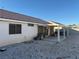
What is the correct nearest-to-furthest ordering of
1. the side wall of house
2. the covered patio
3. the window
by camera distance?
the side wall of house → the window → the covered patio

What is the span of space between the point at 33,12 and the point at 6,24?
29863mm

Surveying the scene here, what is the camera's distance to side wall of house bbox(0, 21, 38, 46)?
44.1 feet

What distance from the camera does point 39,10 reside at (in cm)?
4294

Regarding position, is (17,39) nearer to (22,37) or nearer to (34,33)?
(22,37)

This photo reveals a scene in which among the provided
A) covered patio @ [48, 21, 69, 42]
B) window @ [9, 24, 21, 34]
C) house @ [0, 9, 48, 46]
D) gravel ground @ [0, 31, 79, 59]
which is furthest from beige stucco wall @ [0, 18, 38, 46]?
covered patio @ [48, 21, 69, 42]

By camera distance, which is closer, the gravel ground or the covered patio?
the gravel ground

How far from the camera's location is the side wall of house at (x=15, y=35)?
44.1 feet

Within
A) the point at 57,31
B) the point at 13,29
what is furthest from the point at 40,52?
the point at 57,31

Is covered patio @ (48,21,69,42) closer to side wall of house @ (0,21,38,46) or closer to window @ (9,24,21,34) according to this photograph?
side wall of house @ (0,21,38,46)

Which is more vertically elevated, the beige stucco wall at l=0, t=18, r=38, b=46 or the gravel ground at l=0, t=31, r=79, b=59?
the beige stucco wall at l=0, t=18, r=38, b=46

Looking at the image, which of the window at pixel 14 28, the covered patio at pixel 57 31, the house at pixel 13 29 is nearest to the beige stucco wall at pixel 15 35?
the house at pixel 13 29

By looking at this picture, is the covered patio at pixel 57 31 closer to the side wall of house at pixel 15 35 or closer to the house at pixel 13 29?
the side wall of house at pixel 15 35

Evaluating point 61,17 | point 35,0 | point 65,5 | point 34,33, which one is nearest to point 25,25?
point 34,33

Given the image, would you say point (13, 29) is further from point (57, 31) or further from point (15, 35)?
point (57, 31)
